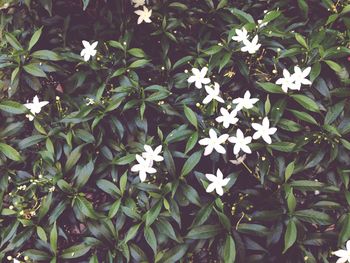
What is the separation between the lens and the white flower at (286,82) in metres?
1.69

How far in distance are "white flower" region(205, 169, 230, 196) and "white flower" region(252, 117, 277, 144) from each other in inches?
6.5

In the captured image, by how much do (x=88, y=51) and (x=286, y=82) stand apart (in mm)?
739

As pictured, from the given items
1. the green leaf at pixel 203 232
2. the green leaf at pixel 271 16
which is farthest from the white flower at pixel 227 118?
the green leaf at pixel 271 16

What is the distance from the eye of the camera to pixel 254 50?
1.77m

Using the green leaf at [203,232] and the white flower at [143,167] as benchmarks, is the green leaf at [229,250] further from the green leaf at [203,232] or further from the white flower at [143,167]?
the white flower at [143,167]

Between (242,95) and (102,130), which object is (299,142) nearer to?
(242,95)

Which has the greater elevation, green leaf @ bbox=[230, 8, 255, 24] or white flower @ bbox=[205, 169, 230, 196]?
green leaf @ bbox=[230, 8, 255, 24]

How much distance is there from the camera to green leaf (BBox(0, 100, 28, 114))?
1746mm

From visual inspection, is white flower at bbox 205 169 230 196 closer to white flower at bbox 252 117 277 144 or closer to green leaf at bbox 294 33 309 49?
white flower at bbox 252 117 277 144

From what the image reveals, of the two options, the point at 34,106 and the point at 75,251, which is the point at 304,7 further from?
the point at 75,251

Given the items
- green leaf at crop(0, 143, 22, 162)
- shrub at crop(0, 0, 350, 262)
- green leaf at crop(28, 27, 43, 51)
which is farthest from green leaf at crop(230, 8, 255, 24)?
green leaf at crop(0, 143, 22, 162)

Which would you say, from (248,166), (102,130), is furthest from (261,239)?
(102,130)

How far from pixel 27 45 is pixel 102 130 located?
49 centimetres

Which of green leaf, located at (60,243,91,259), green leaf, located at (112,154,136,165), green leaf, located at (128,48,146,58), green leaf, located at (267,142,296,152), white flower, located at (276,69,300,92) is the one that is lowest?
green leaf, located at (60,243,91,259)
